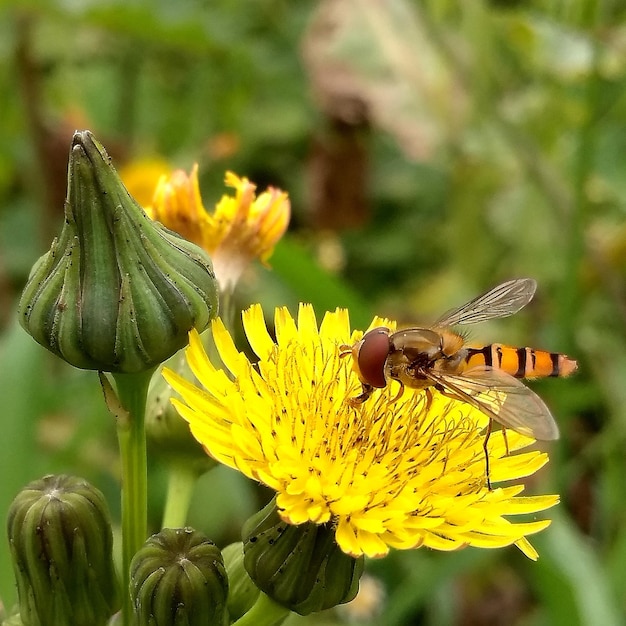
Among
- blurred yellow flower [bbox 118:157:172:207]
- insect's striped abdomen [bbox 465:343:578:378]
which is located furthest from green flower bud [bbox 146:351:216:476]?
blurred yellow flower [bbox 118:157:172:207]

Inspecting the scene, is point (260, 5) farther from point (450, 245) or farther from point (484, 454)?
point (484, 454)

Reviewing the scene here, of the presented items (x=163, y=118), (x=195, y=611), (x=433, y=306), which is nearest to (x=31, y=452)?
(x=195, y=611)

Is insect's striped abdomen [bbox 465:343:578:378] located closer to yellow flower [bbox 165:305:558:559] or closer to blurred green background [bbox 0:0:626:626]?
yellow flower [bbox 165:305:558:559]

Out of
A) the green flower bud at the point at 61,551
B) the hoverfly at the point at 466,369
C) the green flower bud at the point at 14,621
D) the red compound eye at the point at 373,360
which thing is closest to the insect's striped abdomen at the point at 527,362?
the hoverfly at the point at 466,369

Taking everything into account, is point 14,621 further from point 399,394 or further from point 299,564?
point 399,394

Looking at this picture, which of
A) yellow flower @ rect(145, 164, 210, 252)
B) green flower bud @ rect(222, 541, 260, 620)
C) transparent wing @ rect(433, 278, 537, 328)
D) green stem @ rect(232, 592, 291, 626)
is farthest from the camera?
transparent wing @ rect(433, 278, 537, 328)

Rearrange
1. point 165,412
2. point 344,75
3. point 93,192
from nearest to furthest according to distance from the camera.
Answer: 1. point 93,192
2. point 165,412
3. point 344,75

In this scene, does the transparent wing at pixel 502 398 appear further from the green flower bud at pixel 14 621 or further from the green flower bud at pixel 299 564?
the green flower bud at pixel 14 621
